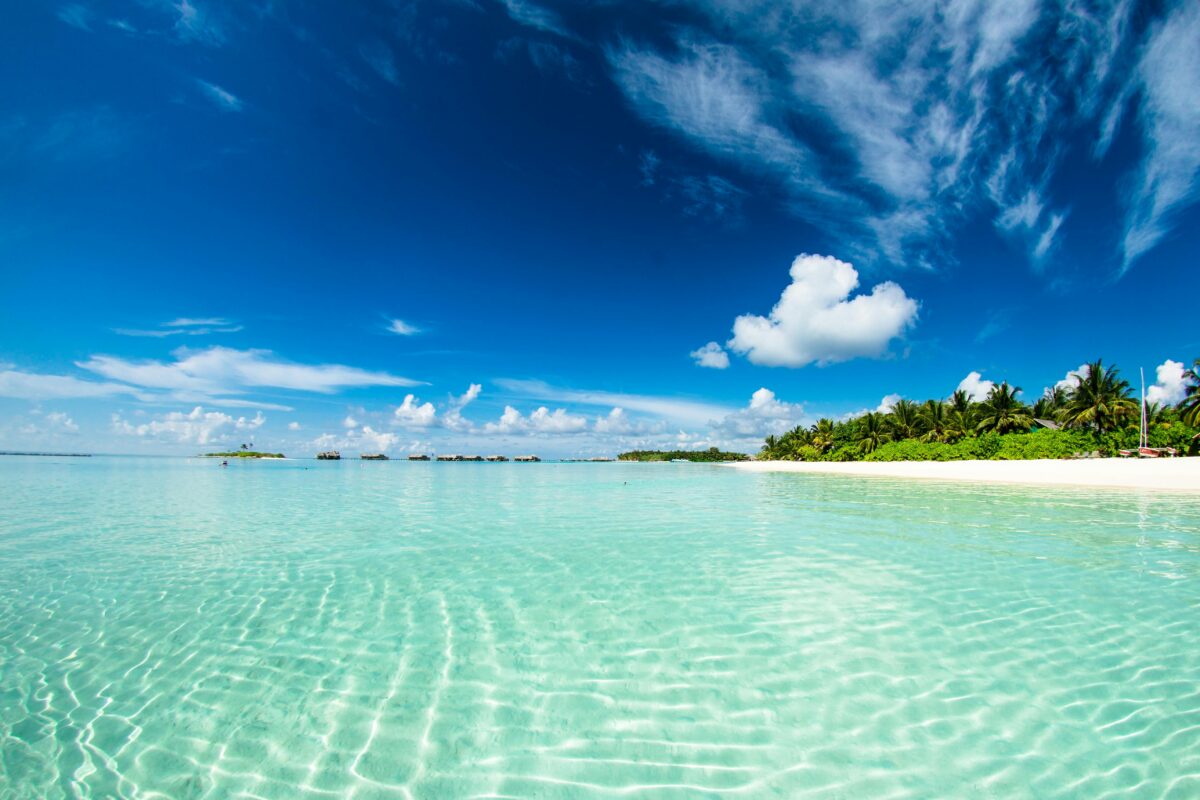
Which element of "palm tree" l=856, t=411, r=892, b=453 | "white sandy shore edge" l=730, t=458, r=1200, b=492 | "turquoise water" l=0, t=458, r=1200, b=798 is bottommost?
"turquoise water" l=0, t=458, r=1200, b=798

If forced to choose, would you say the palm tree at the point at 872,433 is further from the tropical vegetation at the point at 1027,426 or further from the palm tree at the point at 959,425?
the palm tree at the point at 959,425

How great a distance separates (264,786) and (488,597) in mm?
4380

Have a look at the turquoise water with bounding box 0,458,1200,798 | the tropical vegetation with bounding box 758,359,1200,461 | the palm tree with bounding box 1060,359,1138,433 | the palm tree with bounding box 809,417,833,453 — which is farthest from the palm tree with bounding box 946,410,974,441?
the turquoise water with bounding box 0,458,1200,798

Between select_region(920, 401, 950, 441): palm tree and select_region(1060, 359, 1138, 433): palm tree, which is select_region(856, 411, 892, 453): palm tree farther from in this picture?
select_region(1060, 359, 1138, 433): palm tree

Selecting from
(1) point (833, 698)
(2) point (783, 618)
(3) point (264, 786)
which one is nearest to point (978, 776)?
(1) point (833, 698)

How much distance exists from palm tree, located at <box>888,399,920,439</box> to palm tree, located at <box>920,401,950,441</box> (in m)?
1.32

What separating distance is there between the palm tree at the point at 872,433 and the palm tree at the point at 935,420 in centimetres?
620

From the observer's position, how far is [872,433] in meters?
A: 70.8

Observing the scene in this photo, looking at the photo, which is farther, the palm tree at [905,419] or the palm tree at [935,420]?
the palm tree at [905,419]

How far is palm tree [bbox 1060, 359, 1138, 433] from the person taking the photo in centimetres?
4291

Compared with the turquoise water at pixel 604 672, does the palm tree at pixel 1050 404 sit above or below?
above

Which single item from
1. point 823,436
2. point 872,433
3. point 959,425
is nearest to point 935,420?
point 959,425

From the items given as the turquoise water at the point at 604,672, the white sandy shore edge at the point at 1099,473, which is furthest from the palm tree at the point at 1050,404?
the turquoise water at the point at 604,672

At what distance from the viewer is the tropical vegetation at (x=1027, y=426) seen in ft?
134
